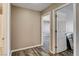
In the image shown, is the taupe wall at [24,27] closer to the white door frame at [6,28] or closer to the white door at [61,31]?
the white door frame at [6,28]

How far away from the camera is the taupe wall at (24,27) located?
155 centimetres

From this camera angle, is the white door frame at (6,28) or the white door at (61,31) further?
the white door at (61,31)

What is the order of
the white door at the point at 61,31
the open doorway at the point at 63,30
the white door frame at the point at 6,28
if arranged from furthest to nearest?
1. the white door at the point at 61,31
2. the open doorway at the point at 63,30
3. the white door frame at the point at 6,28

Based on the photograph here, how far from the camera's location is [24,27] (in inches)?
63.8

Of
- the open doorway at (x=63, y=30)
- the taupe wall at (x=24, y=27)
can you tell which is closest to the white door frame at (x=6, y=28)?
the taupe wall at (x=24, y=27)

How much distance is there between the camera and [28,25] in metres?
1.65

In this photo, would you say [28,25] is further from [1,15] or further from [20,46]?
[1,15]

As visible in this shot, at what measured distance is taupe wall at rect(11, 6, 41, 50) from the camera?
1.55m

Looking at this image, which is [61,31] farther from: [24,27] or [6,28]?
[6,28]

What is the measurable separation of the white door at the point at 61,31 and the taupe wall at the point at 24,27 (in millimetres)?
538

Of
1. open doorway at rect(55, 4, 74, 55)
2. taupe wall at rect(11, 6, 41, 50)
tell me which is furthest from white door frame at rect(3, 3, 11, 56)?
open doorway at rect(55, 4, 74, 55)

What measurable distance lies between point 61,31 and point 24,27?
916mm

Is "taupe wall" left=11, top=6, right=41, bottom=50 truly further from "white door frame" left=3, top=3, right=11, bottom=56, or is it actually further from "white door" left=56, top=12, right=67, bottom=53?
"white door" left=56, top=12, right=67, bottom=53

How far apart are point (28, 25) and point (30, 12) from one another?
0.24 meters
